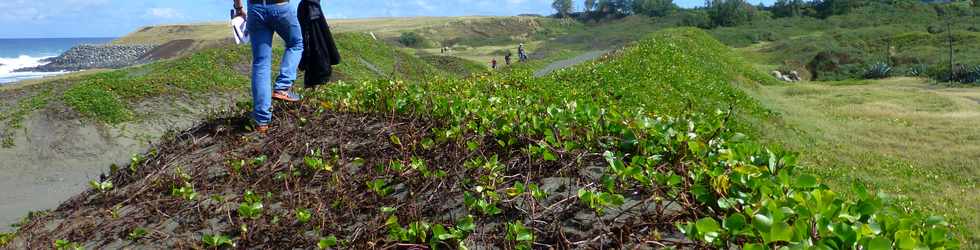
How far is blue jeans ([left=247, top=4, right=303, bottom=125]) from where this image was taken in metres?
4.76

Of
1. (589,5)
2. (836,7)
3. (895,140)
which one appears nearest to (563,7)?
(589,5)

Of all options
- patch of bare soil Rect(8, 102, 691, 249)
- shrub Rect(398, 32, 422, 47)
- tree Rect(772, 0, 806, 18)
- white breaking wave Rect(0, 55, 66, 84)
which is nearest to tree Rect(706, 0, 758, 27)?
tree Rect(772, 0, 806, 18)

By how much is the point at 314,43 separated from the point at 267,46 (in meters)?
0.41

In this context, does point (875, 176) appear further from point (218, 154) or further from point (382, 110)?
point (218, 154)

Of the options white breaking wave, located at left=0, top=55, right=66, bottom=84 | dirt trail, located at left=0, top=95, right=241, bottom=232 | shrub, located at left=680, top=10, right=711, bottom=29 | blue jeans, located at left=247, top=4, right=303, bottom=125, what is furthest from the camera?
shrub, located at left=680, top=10, right=711, bottom=29

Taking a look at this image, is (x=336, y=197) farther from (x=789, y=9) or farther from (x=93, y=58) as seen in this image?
(x=789, y=9)

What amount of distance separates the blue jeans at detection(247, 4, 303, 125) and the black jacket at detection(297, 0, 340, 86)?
0.16m

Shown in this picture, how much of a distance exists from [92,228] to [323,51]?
6.95ft

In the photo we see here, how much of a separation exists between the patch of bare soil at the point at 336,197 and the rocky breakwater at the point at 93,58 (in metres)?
59.4

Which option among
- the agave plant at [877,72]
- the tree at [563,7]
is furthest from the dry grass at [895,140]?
the tree at [563,7]

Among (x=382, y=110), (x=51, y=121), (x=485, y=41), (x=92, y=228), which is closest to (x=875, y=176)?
(x=382, y=110)

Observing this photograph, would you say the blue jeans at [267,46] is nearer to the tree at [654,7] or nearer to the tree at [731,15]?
the tree at [731,15]

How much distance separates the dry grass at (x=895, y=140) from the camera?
27.6 ft

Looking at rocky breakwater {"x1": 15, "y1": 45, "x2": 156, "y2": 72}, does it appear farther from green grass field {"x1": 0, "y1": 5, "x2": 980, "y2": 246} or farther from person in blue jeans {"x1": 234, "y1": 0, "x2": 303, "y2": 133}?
person in blue jeans {"x1": 234, "y1": 0, "x2": 303, "y2": 133}
